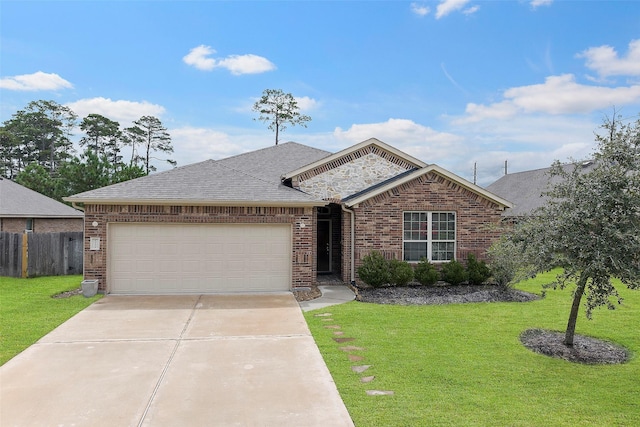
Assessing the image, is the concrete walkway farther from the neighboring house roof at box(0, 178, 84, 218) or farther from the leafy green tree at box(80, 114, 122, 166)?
the leafy green tree at box(80, 114, 122, 166)

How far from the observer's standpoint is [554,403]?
16.6 ft

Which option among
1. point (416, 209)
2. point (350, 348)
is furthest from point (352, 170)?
point (350, 348)

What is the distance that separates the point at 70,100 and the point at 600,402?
174ft

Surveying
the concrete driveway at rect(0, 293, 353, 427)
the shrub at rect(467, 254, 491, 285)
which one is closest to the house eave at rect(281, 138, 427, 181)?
the shrub at rect(467, 254, 491, 285)

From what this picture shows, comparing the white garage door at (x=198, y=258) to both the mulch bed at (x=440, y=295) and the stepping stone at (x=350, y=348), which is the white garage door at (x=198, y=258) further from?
the stepping stone at (x=350, y=348)

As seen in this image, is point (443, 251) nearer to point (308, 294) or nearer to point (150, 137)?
point (308, 294)

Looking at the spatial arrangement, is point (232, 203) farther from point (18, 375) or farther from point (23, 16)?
point (23, 16)

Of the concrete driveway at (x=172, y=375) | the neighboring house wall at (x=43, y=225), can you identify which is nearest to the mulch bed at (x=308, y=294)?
the concrete driveway at (x=172, y=375)

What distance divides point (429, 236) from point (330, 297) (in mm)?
3944

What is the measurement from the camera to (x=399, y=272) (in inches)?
492

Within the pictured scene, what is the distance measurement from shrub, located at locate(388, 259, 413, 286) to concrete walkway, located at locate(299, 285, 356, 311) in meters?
1.32

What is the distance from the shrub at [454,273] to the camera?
12789mm

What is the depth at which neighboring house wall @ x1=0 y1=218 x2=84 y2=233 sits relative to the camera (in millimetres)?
19750

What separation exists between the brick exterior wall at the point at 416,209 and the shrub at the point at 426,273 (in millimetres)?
696
